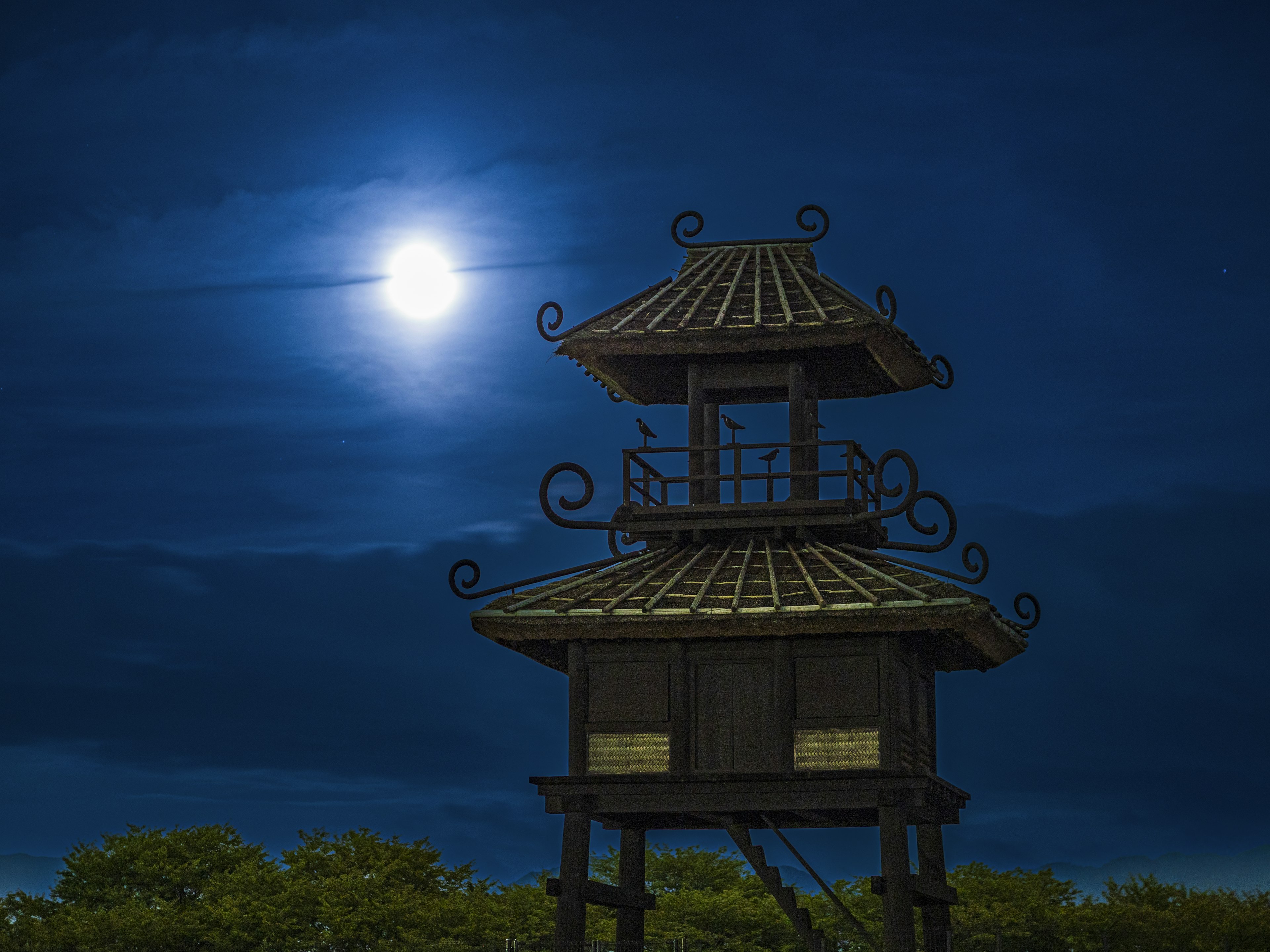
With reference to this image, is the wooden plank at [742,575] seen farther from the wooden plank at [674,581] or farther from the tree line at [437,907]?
the tree line at [437,907]

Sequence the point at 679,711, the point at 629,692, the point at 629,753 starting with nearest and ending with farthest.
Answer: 1. the point at 679,711
2. the point at 629,753
3. the point at 629,692

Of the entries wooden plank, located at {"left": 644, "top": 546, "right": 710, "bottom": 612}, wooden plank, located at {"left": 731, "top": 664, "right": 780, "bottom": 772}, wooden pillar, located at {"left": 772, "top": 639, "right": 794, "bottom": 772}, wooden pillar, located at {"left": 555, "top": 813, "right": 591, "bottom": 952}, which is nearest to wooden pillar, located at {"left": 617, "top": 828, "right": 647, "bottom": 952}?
wooden pillar, located at {"left": 555, "top": 813, "right": 591, "bottom": 952}

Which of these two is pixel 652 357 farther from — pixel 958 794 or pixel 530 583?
pixel 958 794

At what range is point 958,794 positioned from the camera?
32719mm

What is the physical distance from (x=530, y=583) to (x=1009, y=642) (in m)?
8.55

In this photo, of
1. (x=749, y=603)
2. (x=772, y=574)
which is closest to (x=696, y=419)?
(x=772, y=574)

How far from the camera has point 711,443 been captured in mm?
33562

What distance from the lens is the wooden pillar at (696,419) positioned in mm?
33062

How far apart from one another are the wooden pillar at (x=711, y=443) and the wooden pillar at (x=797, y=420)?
1186 mm

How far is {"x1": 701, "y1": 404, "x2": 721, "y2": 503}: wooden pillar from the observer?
32.8 m

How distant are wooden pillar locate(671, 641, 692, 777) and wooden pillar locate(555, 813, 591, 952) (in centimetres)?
182

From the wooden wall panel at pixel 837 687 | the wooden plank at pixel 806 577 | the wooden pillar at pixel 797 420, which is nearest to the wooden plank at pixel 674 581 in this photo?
the wooden plank at pixel 806 577

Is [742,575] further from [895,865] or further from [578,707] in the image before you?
[895,865]

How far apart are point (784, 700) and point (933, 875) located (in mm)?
5772
